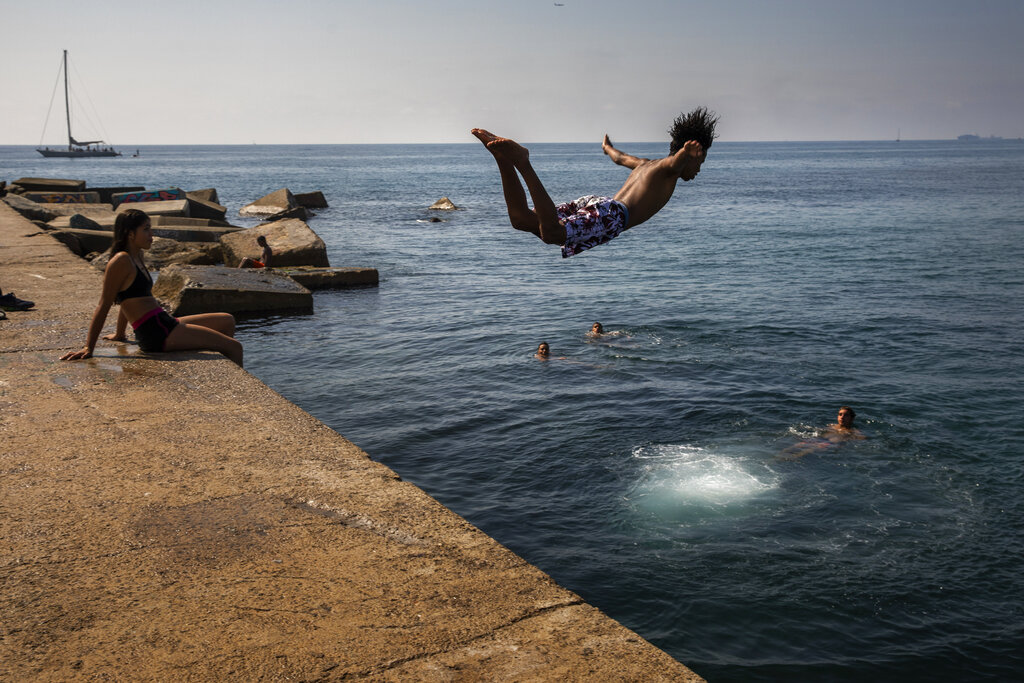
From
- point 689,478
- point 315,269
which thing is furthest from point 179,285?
point 689,478

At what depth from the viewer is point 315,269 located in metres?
21.4

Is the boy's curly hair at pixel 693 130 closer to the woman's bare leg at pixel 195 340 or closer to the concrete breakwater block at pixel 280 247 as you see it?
the woman's bare leg at pixel 195 340

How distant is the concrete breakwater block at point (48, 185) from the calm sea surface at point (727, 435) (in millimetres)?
16442

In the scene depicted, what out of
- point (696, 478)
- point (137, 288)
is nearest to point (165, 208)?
point (137, 288)

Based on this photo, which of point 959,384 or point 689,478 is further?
point 959,384

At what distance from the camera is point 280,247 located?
21688 mm

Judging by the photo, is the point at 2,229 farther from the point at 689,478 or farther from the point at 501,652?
the point at 501,652

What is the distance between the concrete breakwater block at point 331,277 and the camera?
68.3 ft

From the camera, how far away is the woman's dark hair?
7.32m

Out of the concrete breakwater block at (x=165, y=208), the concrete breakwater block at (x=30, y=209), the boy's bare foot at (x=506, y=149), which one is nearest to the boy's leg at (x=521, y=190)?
the boy's bare foot at (x=506, y=149)

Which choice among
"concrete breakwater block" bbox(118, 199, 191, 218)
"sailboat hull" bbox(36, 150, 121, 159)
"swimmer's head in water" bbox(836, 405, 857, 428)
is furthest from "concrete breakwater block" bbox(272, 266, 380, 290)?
"sailboat hull" bbox(36, 150, 121, 159)

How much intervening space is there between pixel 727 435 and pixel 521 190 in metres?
7.39

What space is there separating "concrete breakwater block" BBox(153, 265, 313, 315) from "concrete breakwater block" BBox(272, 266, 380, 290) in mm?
1971

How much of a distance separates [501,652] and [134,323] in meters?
5.78
